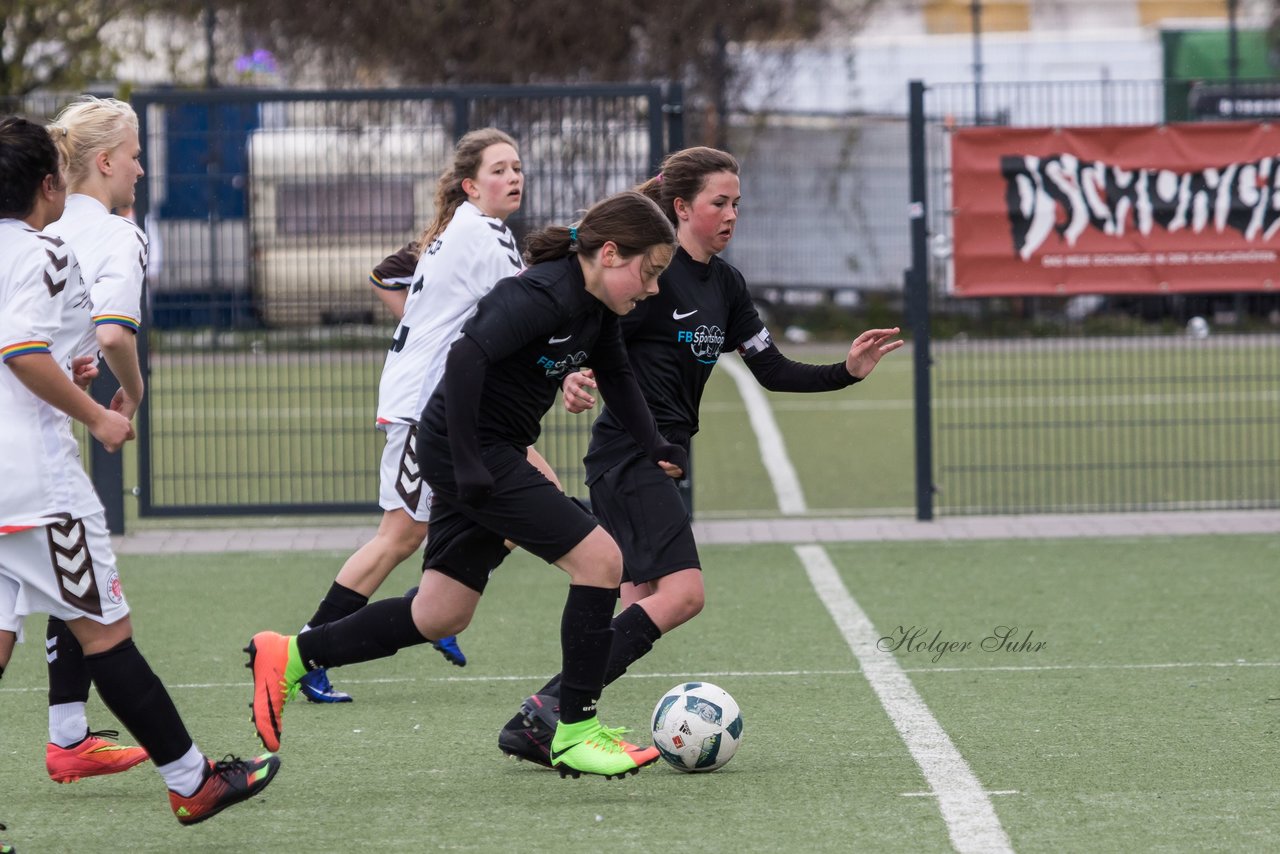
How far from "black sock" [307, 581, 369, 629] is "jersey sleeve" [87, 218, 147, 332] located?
1563mm

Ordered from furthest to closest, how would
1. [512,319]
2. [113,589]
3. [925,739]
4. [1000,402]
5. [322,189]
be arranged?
1. [1000,402]
2. [322,189]
3. [925,739]
4. [512,319]
5. [113,589]

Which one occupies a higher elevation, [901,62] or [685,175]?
[901,62]

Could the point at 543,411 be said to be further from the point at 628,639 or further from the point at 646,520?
the point at 628,639

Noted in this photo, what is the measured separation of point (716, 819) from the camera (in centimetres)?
472

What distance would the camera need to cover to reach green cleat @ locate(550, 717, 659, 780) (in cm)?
493

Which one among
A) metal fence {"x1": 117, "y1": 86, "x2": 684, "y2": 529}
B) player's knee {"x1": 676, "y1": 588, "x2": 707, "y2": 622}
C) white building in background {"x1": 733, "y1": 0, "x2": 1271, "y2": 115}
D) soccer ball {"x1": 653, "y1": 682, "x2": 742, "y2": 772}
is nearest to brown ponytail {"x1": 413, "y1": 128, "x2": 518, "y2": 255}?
player's knee {"x1": 676, "y1": 588, "x2": 707, "y2": 622}

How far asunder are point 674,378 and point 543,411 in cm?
64

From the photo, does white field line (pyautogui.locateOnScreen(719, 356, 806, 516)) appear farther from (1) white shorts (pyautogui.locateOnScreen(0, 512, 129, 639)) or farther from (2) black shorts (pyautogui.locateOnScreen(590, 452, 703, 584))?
(1) white shorts (pyautogui.locateOnScreen(0, 512, 129, 639))

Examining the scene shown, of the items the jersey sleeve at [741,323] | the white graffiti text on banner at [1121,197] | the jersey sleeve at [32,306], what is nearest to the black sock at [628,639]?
the jersey sleeve at [741,323]

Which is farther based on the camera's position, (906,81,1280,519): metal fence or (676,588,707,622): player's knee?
(906,81,1280,519): metal fence

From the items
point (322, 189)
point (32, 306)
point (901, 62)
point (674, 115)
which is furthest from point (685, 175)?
point (901, 62)

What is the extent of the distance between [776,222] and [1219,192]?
11326 millimetres

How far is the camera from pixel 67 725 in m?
5.12

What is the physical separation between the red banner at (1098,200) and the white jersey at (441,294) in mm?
4106
